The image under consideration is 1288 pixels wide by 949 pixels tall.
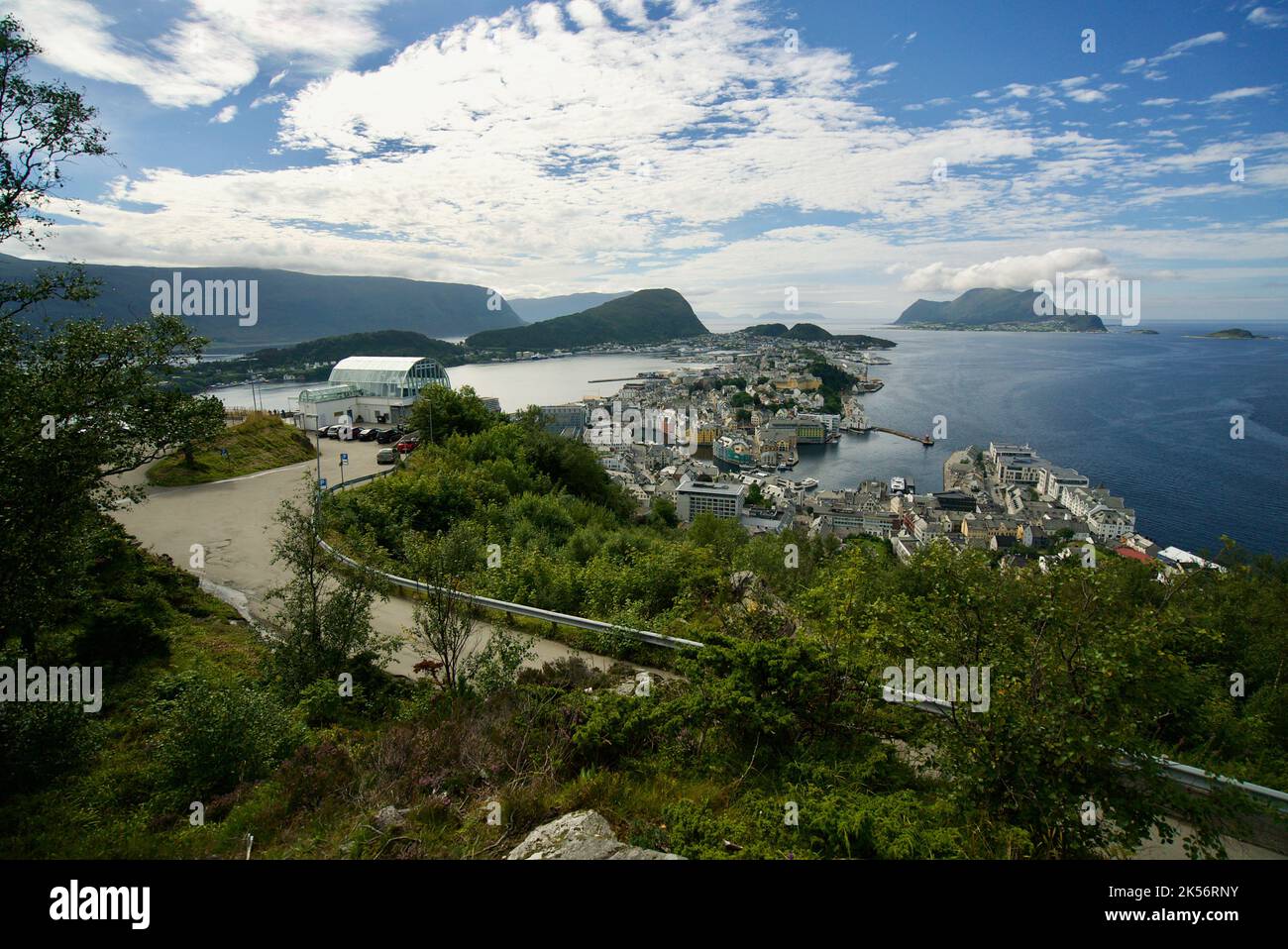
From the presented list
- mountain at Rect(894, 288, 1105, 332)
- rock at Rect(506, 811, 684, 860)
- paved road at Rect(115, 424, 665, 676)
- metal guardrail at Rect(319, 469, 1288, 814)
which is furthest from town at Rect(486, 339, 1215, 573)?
mountain at Rect(894, 288, 1105, 332)

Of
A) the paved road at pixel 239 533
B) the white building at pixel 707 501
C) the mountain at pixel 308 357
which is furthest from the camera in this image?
Answer: the mountain at pixel 308 357

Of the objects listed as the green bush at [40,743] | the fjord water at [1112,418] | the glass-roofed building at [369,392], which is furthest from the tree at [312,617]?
the fjord water at [1112,418]

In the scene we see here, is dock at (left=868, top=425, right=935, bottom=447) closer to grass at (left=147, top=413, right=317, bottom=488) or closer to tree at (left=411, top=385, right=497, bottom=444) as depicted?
tree at (left=411, top=385, right=497, bottom=444)

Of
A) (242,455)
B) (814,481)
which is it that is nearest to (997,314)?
(814,481)

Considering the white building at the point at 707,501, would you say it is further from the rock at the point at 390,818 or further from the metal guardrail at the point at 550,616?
the rock at the point at 390,818

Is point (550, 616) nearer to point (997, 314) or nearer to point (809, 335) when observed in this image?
point (809, 335)
